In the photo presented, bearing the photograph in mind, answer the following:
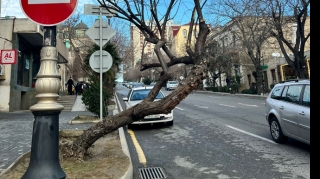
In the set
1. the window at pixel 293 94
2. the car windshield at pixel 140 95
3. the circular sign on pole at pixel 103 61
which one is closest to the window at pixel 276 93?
the window at pixel 293 94

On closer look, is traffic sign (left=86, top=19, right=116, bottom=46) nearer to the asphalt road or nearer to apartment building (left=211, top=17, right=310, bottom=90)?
the asphalt road

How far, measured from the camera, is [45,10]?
3.01m

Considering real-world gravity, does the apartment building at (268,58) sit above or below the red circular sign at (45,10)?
above

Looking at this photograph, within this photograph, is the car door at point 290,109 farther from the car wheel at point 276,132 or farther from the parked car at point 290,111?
the car wheel at point 276,132

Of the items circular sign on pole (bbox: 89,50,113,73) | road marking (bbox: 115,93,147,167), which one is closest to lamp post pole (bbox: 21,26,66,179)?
road marking (bbox: 115,93,147,167)

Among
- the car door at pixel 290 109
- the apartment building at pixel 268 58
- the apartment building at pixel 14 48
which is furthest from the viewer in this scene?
the apartment building at pixel 268 58

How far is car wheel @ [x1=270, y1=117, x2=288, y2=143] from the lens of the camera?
23.4 feet

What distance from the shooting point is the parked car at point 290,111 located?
6031 millimetres

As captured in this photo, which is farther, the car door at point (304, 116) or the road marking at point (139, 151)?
the road marking at point (139, 151)

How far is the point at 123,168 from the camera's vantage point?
4754 millimetres

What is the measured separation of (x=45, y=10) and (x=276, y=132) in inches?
252

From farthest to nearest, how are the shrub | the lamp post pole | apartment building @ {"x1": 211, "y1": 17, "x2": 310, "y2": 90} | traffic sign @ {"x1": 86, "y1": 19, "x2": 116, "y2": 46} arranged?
apartment building @ {"x1": 211, "y1": 17, "x2": 310, "y2": 90}
the shrub
traffic sign @ {"x1": 86, "y1": 19, "x2": 116, "y2": 46}
the lamp post pole

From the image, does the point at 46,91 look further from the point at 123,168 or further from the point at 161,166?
the point at 161,166

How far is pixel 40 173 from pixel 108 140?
484cm
